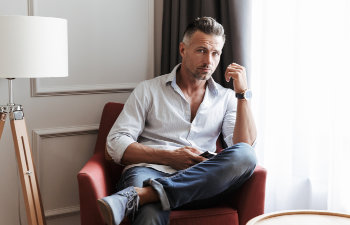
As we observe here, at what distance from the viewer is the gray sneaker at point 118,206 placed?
6.42 ft

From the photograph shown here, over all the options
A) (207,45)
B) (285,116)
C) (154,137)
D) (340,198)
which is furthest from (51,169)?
(340,198)

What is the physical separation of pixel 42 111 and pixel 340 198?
1.60 m

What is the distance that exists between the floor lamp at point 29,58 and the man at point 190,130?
41cm

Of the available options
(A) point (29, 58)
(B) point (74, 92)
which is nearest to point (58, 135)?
(B) point (74, 92)

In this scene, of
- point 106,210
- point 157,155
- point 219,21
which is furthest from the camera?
point 219,21

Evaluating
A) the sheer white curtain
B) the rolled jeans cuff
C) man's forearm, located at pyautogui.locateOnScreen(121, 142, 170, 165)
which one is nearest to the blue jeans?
the rolled jeans cuff

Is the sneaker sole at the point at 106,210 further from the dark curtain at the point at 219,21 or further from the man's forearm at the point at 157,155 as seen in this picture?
the dark curtain at the point at 219,21

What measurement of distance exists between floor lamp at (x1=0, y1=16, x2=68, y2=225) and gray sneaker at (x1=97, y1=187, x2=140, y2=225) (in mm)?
513

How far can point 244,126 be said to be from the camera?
2.54m

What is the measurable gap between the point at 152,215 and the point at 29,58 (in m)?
0.84

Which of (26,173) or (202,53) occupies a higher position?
(202,53)

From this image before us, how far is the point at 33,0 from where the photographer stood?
104 inches

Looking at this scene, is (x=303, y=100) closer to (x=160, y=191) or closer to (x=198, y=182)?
(x=198, y=182)

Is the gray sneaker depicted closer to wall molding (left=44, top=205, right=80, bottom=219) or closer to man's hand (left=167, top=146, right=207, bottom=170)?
man's hand (left=167, top=146, right=207, bottom=170)
